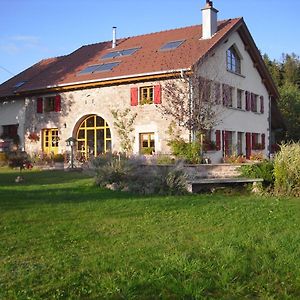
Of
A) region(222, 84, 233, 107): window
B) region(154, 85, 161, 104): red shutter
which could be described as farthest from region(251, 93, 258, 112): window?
region(154, 85, 161, 104): red shutter

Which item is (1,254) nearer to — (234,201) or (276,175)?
(234,201)

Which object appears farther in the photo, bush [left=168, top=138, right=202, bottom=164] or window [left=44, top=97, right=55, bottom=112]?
window [left=44, top=97, right=55, bottom=112]

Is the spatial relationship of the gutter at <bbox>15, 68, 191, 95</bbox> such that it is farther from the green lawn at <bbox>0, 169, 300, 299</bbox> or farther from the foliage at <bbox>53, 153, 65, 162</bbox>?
the green lawn at <bbox>0, 169, 300, 299</bbox>

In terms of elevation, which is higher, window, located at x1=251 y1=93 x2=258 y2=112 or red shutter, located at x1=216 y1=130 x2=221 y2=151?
window, located at x1=251 y1=93 x2=258 y2=112

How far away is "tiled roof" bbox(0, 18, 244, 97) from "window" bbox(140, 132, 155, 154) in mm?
Answer: 2916

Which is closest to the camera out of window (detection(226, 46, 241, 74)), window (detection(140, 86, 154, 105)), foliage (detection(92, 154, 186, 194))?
foliage (detection(92, 154, 186, 194))

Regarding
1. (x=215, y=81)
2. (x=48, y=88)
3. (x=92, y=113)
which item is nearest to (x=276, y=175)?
(x=215, y=81)

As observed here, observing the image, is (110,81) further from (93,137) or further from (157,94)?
(93,137)

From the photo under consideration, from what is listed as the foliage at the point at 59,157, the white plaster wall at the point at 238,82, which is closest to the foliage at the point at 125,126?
the foliage at the point at 59,157

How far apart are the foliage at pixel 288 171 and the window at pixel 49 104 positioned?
602 inches

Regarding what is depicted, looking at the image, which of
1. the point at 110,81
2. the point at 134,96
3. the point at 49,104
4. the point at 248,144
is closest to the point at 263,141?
the point at 248,144

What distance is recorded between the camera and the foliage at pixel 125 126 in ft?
70.3

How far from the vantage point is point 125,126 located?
853 inches

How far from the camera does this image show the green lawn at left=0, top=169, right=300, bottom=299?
432cm
